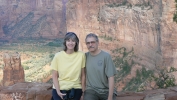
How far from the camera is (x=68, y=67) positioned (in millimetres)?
4438

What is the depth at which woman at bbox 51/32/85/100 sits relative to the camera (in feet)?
14.5

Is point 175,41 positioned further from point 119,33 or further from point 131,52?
point 119,33

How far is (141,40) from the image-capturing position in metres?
22.6

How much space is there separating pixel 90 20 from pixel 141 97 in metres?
24.0

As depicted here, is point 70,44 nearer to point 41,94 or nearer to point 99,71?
point 99,71

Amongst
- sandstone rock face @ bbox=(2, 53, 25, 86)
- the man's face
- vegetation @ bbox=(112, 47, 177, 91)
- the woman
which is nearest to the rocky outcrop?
the woman

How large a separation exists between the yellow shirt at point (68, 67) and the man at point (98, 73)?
0.17 m

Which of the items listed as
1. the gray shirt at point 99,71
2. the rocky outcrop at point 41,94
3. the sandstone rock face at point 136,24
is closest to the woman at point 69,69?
the gray shirt at point 99,71

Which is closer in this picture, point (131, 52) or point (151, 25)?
point (151, 25)

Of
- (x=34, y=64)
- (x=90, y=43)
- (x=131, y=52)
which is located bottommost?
(x=34, y=64)

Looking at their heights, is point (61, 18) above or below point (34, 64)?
above

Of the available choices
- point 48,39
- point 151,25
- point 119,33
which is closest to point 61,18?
point 48,39

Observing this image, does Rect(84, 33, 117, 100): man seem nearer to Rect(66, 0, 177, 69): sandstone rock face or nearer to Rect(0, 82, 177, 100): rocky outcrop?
Rect(0, 82, 177, 100): rocky outcrop

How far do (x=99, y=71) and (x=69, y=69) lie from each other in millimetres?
494
